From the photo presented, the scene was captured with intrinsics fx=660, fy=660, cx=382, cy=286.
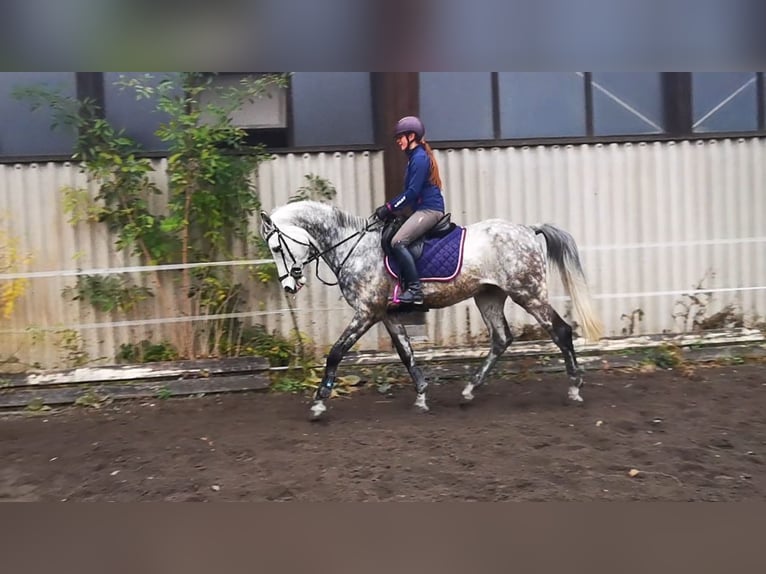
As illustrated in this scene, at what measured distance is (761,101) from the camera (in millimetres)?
7738

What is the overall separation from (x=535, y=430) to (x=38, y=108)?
5.81 m

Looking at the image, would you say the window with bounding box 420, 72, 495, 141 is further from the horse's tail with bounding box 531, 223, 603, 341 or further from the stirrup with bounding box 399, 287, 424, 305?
the stirrup with bounding box 399, 287, 424, 305

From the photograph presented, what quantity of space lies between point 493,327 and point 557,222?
200 centimetres

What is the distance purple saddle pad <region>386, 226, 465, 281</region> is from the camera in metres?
5.43

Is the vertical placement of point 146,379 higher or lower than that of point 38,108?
lower

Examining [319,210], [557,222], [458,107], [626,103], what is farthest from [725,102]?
[319,210]

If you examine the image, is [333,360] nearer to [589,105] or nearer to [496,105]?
[496,105]

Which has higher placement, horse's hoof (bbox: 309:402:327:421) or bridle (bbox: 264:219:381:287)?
bridle (bbox: 264:219:381:287)

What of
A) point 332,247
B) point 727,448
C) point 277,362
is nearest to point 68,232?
point 277,362

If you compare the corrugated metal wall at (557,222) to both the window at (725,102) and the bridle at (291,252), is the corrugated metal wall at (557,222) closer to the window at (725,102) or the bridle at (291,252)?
the window at (725,102)

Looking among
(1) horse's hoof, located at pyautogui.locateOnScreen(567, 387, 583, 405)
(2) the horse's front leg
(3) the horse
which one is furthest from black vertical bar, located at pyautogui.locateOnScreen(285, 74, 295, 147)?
(1) horse's hoof, located at pyautogui.locateOnScreen(567, 387, 583, 405)

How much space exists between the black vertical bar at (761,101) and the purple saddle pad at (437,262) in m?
4.71

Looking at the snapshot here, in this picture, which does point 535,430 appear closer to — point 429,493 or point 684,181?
point 429,493

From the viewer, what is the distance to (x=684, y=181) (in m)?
7.53
